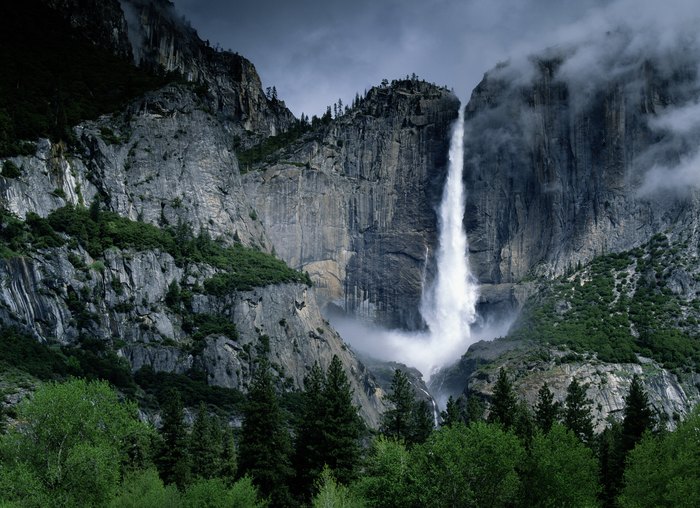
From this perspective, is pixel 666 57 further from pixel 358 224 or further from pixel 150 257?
pixel 150 257

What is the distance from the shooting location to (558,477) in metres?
54.1

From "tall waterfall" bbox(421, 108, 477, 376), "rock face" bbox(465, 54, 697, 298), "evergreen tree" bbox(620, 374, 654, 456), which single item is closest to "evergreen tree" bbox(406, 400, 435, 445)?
"evergreen tree" bbox(620, 374, 654, 456)

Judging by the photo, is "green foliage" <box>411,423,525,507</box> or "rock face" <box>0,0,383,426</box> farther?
"rock face" <box>0,0,383,426</box>

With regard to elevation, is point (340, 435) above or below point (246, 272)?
below

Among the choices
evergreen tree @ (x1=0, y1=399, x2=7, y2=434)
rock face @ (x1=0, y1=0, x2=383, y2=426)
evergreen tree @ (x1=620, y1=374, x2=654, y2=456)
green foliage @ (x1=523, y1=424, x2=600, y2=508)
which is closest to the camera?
green foliage @ (x1=523, y1=424, x2=600, y2=508)

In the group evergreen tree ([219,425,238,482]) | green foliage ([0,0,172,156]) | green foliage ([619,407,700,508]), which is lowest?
evergreen tree ([219,425,238,482])

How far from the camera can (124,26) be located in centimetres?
18650

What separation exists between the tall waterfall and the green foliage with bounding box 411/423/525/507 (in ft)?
400

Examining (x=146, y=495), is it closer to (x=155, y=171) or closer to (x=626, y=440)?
(x=626, y=440)

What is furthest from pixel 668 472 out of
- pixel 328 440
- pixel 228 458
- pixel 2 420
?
pixel 2 420

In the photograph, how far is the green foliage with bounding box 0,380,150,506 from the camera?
49.5m

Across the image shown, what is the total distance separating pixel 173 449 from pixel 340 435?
1624cm

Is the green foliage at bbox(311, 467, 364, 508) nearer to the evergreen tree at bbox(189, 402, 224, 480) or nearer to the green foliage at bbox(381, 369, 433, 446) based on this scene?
the evergreen tree at bbox(189, 402, 224, 480)

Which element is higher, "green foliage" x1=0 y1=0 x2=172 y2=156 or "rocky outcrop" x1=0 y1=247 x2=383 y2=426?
"green foliage" x1=0 y1=0 x2=172 y2=156
